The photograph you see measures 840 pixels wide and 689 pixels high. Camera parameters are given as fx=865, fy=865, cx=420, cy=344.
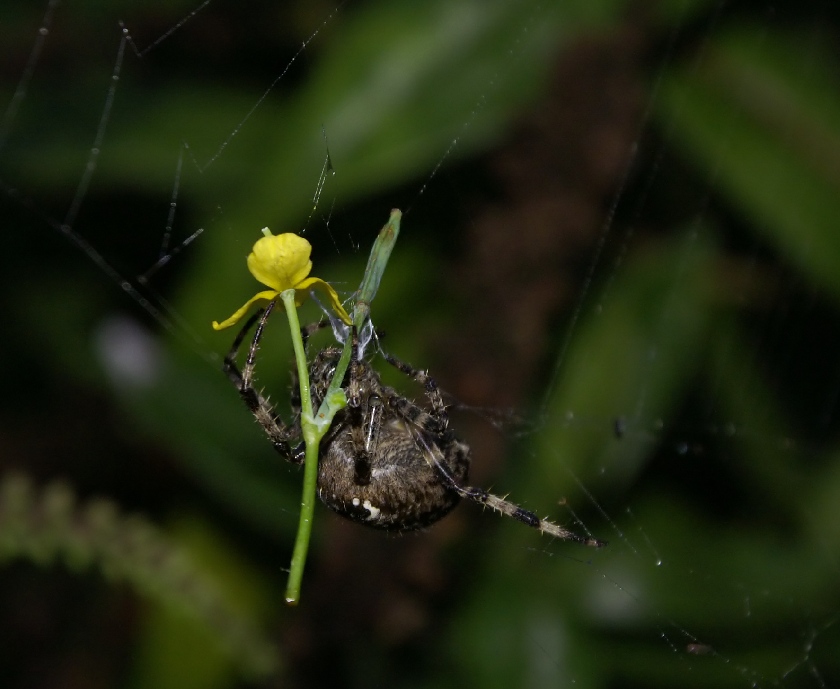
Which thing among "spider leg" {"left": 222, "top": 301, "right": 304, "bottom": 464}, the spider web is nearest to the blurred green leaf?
the spider web

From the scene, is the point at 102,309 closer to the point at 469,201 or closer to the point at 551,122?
the point at 469,201

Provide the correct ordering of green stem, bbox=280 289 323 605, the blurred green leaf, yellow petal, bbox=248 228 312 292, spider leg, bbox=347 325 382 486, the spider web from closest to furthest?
1. green stem, bbox=280 289 323 605
2. yellow petal, bbox=248 228 312 292
3. spider leg, bbox=347 325 382 486
4. the spider web
5. the blurred green leaf

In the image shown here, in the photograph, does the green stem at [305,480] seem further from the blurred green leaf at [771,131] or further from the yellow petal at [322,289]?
the blurred green leaf at [771,131]

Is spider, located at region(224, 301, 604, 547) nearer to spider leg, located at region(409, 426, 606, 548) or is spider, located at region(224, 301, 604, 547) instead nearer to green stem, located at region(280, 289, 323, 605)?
spider leg, located at region(409, 426, 606, 548)

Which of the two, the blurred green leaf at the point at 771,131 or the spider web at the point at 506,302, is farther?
the blurred green leaf at the point at 771,131

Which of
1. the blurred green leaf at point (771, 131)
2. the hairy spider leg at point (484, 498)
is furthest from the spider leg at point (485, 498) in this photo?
the blurred green leaf at point (771, 131)

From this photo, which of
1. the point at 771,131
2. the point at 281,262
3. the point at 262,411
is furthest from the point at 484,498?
the point at 771,131

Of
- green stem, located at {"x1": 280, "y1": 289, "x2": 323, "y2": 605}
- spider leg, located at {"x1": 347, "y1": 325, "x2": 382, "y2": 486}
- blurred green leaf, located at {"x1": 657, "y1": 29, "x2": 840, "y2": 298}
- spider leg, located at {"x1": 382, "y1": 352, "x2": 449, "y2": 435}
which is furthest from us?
blurred green leaf, located at {"x1": 657, "y1": 29, "x2": 840, "y2": 298}
